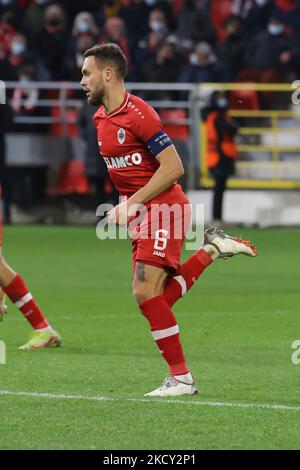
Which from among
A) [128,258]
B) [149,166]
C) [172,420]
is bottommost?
[128,258]

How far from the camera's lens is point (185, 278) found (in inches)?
377

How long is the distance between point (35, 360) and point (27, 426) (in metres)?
2.73

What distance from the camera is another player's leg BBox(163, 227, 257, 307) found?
9.43m

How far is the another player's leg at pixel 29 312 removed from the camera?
36.4 feet

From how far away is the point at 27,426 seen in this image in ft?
25.2

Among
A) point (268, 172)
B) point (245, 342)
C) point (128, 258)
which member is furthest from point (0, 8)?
point (245, 342)

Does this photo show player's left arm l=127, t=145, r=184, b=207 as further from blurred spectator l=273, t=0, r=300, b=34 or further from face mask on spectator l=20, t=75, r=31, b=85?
blurred spectator l=273, t=0, r=300, b=34

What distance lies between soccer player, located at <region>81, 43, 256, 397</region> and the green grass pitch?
40 cm

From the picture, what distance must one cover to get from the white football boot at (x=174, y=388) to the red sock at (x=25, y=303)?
2535 mm

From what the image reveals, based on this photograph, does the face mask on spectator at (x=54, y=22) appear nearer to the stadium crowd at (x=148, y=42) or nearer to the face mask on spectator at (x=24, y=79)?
the stadium crowd at (x=148, y=42)

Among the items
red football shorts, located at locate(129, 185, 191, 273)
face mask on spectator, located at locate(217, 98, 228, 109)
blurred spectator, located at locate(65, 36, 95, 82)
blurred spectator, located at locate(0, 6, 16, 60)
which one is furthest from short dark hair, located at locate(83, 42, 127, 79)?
blurred spectator, located at locate(0, 6, 16, 60)

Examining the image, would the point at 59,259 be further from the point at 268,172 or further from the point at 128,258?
the point at 268,172

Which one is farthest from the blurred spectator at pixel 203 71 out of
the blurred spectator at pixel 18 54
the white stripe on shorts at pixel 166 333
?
the white stripe on shorts at pixel 166 333
